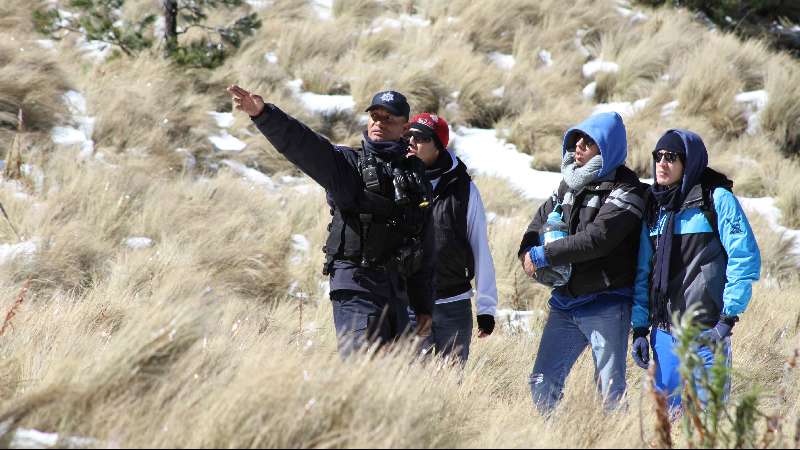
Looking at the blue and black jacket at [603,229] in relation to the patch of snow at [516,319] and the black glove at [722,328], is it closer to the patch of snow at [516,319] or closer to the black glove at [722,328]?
the black glove at [722,328]

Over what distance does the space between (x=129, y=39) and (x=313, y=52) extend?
107 inches

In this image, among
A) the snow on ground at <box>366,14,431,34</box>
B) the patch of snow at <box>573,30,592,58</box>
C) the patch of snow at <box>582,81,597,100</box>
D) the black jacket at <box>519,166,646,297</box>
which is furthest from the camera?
the patch of snow at <box>573,30,592,58</box>

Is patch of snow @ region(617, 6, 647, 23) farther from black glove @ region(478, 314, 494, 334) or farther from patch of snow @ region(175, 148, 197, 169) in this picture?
black glove @ region(478, 314, 494, 334)

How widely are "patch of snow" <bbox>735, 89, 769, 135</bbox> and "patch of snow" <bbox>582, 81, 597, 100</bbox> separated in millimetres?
1898

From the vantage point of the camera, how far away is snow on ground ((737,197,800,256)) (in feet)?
29.0

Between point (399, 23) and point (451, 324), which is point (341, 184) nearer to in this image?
point (451, 324)

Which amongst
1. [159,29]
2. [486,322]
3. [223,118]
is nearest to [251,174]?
[223,118]

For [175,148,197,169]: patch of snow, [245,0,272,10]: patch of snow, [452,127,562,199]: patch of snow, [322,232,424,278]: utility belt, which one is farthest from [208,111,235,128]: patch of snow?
[322,232,424,278]: utility belt

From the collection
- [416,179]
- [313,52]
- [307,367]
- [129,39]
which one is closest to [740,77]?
[313,52]

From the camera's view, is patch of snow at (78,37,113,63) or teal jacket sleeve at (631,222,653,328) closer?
teal jacket sleeve at (631,222,653,328)

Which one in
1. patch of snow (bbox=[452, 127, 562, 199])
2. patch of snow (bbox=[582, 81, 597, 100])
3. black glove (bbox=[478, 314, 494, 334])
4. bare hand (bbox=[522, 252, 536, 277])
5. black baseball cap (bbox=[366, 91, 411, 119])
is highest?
black baseball cap (bbox=[366, 91, 411, 119])

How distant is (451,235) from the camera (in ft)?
14.1

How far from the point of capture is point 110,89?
349 inches

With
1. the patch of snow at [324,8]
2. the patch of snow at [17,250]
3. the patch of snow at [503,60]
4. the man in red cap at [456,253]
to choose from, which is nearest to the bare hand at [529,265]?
the man in red cap at [456,253]
